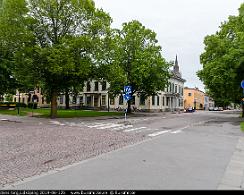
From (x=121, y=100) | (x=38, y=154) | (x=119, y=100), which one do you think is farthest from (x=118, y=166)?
(x=119, y=100)

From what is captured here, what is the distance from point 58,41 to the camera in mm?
30656

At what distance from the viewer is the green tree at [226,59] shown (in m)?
34.8

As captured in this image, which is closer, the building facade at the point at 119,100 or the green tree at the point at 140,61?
the green tree at the point at 140,61

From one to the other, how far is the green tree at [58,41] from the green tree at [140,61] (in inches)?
487

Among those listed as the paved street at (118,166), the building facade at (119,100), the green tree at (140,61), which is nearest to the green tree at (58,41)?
the green tree at (140,61)

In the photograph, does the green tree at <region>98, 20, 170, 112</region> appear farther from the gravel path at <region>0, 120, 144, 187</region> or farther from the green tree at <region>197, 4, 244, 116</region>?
the gravel path at <region>0, 120, 144, 187</region>

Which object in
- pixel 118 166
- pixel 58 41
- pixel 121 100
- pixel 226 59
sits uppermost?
pixel 58 41

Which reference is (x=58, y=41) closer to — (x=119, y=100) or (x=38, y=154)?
(x=38, y=154)

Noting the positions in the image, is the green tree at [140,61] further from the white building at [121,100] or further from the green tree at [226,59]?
the white building at [121,100]

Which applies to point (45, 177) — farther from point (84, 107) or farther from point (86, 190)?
point (84, 107)

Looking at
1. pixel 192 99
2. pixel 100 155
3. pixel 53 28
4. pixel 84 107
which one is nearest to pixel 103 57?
pixel 53 28

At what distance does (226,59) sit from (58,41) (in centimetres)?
1665

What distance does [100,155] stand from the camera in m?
10.4

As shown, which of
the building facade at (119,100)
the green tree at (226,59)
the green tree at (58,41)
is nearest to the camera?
the green tree at (58,41)
